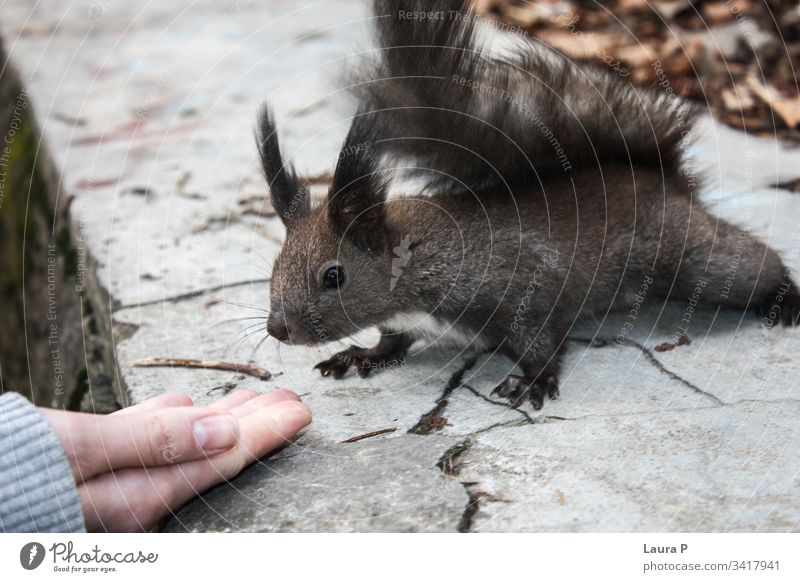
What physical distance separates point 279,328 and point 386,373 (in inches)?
15.8

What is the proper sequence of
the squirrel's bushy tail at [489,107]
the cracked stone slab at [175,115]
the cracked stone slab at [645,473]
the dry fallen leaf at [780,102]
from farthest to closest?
1. the dry fallen leaf at [780,102]
2. the cracked stone slab at [175,115]
3. the squirrel's bushy tail at [489,107]
4. the cracked stone slab at [645,473]

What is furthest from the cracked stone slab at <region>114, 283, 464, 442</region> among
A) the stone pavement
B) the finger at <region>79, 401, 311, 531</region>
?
the finger at <region>79, 401, 311, 531</region>

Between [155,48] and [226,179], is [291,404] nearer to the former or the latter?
[226,179]

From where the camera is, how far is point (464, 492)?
2.07 meters

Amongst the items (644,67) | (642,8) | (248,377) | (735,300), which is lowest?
(248,377)

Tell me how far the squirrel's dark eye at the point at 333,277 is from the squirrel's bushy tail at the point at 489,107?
362 mm

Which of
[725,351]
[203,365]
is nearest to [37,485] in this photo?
[203,365]

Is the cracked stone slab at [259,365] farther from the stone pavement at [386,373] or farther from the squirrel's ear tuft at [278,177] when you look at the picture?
the squirrel's ear tuft at [278,177]

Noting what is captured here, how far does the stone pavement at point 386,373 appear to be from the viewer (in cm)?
202

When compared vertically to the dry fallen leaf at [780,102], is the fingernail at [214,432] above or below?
below

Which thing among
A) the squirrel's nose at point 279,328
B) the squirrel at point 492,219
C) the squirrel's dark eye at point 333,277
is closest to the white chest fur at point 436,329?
the squirrel at point 492,219

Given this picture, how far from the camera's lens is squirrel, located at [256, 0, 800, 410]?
2.63 meters
